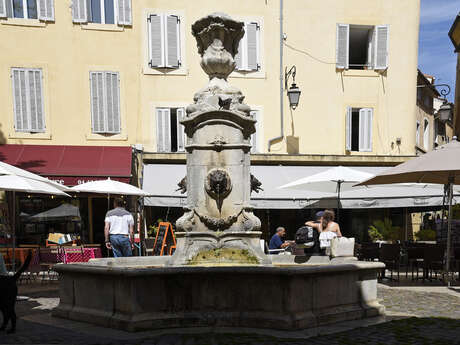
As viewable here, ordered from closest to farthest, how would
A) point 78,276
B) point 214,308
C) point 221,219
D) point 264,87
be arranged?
point 214,308
point 78,276
point 221,219
point 264,87

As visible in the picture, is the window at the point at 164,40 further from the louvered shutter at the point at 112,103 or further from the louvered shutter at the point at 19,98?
the louvered shutter at the point at 19,98

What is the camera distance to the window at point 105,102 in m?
14.9

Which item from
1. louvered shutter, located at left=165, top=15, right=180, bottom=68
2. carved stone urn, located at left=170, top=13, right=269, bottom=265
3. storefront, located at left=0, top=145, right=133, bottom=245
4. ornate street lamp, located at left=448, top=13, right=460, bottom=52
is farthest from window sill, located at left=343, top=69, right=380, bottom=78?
carved stone urn, located at left=170, top=13, right=269, bottom=265

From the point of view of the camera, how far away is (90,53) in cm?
1488

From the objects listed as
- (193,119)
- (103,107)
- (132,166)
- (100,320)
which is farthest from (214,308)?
(103,107)

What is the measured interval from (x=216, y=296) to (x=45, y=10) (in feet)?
42.2

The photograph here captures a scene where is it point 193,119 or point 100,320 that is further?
point 193,119

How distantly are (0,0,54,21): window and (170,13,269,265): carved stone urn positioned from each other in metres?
9.75

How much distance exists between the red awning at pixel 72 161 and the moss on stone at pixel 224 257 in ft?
23.9

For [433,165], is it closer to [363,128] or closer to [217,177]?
[217,177]

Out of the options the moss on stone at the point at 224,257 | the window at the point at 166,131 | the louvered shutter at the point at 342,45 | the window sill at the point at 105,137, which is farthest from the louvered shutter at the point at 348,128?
the moss on stone at the point at 224,257

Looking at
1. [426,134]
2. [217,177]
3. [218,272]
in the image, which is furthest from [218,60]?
[426,134]

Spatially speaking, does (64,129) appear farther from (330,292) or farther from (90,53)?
(330,292)

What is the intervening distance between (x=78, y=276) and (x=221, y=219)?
218cm
